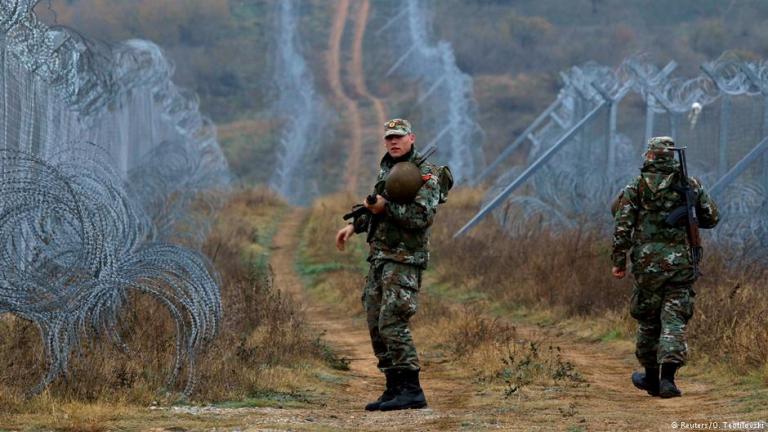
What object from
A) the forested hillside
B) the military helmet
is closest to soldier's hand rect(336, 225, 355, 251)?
the military helmet

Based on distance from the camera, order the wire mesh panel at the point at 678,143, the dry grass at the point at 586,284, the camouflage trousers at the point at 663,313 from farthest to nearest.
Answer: the wire mesh panel at the point at 678,143 < the dry grass at the point at 586,284 < the camouflage trousers at the point at 663,313

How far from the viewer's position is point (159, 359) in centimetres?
813

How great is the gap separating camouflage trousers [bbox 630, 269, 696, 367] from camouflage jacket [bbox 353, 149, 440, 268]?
138 cm

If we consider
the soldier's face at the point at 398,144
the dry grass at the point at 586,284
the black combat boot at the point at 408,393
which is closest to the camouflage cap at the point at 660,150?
the dry grass at the point at 586,284

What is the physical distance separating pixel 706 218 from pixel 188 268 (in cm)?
290

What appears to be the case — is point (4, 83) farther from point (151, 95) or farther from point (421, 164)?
point (151, 95)

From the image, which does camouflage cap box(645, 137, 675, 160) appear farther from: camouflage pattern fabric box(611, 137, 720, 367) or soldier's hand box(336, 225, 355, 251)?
soldier's hand box(336, 225, 355, 251)

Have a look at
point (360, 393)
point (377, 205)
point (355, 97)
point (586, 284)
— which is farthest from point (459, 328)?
point (355, 97)

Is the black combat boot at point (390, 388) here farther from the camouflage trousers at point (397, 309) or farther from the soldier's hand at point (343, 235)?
the soldier's hand at point (343, 235)

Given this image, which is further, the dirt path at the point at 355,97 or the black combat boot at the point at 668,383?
the dirt path at the point at 355,97

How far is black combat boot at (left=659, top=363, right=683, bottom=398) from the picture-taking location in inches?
333

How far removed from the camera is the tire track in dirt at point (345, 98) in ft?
158

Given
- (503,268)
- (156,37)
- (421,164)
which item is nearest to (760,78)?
(503,268)

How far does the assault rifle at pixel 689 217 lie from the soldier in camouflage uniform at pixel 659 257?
0.03 metres
